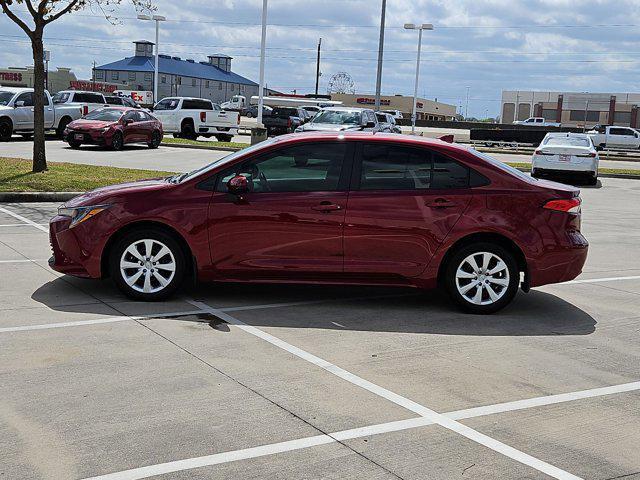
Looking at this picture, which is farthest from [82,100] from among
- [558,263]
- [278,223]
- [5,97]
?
[558,263]

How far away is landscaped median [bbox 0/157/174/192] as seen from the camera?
15562mm

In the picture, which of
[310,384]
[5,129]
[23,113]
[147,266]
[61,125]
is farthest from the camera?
[61,125]

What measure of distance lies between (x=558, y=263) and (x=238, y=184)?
3017 mm

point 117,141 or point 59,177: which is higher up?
point 117,141

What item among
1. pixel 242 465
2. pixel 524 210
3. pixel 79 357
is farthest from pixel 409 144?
pixel 242 465

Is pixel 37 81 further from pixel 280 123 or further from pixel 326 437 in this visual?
pixel 280 123

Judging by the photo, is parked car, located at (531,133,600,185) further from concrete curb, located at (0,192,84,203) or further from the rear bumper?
the rear bumper

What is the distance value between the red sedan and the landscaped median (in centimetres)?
772

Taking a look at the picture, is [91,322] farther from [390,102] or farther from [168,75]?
[390,102]

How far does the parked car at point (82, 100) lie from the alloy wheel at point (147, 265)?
2793 centimetres

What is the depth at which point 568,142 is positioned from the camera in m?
25.6

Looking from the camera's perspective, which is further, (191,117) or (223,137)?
(223,137)

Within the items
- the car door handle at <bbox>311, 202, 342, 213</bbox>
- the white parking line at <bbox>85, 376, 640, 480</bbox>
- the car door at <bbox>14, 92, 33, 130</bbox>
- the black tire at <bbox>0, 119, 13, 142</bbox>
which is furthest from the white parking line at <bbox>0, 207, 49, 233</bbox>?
the car door at <bbox>14, 92, 33, 130</bbox>

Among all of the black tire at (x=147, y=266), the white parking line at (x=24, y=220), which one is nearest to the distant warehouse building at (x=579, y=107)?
the white parking line at (x=24, y=220)
